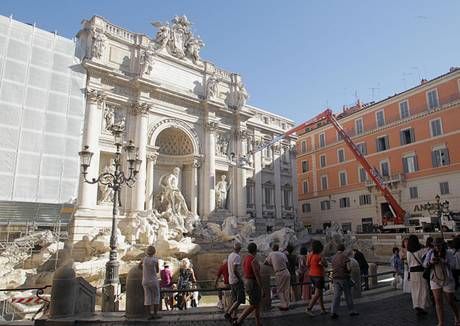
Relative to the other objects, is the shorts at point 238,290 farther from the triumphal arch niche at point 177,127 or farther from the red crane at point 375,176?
the red crane at point 375,176

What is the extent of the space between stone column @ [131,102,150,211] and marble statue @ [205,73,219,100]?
→ 492 centimetres

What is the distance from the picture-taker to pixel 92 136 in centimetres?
1706

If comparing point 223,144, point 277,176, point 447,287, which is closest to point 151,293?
point 447,287

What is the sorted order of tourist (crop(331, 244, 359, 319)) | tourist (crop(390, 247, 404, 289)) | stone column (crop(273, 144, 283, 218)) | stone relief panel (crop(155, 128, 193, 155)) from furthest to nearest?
stone column (crop(273, 144, 283, 218)) → stone relief panel (crop(155, 128, 193, 155)) → tourist (crop(390, 247, 404, 289)) → tourist (crop(331, 244, 359, 319))

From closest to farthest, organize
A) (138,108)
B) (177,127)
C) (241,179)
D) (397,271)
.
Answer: (397,271), (138,108), (177,127), (241,179)

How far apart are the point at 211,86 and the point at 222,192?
691 centimetres

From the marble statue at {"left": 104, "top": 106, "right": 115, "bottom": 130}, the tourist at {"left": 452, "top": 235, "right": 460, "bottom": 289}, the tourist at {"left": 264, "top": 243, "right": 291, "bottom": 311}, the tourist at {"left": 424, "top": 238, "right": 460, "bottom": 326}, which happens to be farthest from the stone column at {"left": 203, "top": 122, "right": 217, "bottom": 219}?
the tourist at {"left": 424, "top": 238, "right": 460, "bottom": 326}

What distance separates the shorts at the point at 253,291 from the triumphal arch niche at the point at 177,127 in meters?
12.4

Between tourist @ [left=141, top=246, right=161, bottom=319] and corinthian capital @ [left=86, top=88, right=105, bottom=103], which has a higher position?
corinthian capital @ [left=86, top=88, right=105, bottom=103]

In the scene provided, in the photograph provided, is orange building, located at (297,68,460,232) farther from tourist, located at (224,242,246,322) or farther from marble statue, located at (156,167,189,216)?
tourist, located at (224,242,246,322)

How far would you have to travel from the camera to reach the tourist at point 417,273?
5355 millimetres

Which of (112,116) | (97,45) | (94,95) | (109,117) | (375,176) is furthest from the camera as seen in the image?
(375,176)

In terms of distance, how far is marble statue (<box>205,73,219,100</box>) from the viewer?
22.8m

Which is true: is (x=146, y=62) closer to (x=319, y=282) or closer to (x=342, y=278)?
(x=319, y=282)
